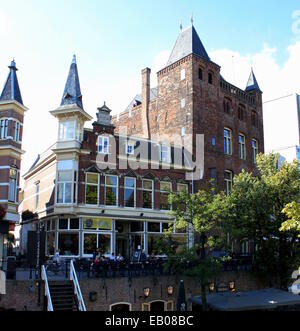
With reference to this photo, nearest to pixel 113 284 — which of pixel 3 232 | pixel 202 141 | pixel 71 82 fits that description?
pixel 3 232

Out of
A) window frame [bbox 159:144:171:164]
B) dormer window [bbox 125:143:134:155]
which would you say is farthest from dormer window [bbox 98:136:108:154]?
window frame [bbox 159:144:171:164]

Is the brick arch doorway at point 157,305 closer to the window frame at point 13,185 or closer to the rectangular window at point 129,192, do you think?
the rectangular window at point 129,192

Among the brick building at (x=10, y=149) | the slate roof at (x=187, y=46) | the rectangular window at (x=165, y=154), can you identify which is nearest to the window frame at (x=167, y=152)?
the rectangular window at (x=165, y=154)

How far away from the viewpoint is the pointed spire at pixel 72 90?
27688 mm

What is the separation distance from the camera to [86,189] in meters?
26.8

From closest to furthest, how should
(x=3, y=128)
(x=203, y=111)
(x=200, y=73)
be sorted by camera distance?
(x=3, y=128) < (x=203, y=111) < (x=200, y=73)

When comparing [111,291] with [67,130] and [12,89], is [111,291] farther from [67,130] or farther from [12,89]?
[12,89]

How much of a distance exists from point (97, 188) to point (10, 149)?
6.38 m

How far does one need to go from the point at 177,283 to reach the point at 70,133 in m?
12.4

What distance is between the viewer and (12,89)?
25.5m

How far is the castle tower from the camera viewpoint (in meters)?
26.3

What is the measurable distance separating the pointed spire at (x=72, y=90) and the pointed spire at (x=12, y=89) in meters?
3.27

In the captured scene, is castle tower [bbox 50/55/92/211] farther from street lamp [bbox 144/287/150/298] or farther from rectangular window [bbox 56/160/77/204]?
street lamp [bbox 144/287/150/298]

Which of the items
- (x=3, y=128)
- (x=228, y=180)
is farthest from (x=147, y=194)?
(x=3, y=128)
